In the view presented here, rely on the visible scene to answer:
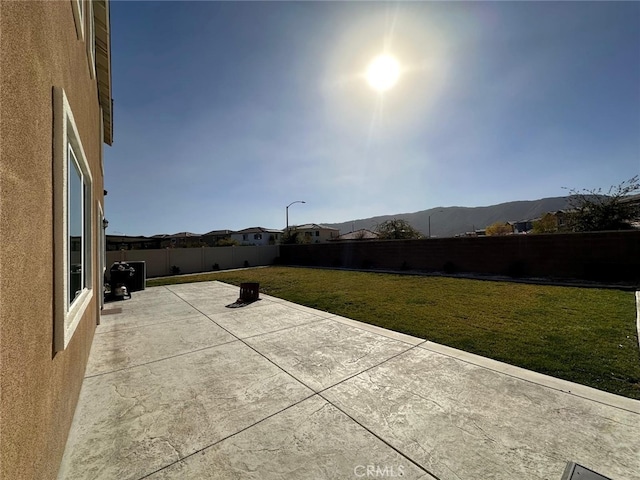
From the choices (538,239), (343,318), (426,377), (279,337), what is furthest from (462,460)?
(538,239)

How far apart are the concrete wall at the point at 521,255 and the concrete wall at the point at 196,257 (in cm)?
990

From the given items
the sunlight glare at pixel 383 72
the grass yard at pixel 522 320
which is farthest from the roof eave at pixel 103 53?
the grass yard at pixel 522 320

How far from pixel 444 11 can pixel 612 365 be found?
995cm

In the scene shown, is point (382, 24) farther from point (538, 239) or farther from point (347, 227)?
point (347, 227)

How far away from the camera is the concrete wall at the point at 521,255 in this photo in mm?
11008

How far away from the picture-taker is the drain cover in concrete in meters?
2.11

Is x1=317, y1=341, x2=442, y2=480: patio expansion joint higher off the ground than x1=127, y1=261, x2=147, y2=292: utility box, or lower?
lower

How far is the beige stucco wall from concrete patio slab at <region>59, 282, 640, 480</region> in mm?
917

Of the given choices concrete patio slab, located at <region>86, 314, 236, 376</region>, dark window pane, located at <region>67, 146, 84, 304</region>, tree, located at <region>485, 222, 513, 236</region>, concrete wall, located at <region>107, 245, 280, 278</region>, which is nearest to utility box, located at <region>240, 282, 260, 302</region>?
concrete patio slab, located at <region>86, 314, 236, 376</region>

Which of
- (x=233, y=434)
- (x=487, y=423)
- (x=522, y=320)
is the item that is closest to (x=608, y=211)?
(x=522, y=320)

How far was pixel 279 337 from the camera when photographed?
18.2 ft

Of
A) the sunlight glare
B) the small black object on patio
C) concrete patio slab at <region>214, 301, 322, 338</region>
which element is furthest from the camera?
the sunlight glare

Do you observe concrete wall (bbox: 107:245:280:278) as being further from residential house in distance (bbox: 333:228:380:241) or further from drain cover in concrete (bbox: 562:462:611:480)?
drain cover in concrete (bbox: 562:462:611:480)

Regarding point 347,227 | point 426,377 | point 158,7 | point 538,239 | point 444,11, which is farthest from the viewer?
point 347,227
